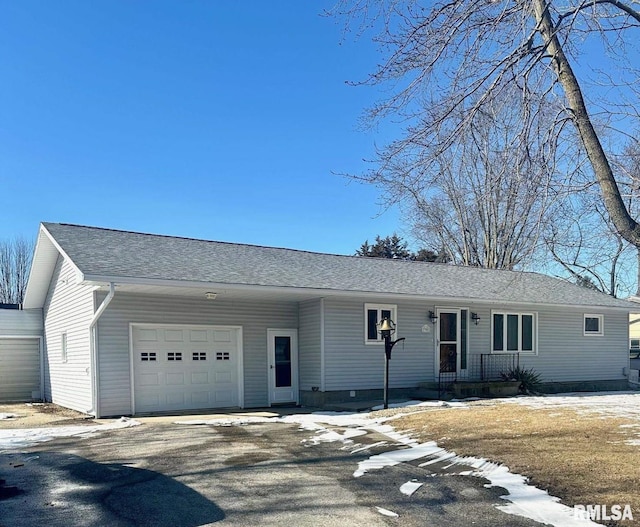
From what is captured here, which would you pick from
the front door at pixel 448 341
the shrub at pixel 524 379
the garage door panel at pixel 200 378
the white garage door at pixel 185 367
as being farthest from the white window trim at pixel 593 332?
the garage door panel at pixel 200 378

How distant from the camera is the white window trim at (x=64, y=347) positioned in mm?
14258

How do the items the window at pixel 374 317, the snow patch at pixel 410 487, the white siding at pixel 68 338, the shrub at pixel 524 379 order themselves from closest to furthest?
the snow patch at pixel 410 487
the white siding at pixel 68 338
the window at pixel 374 317
the shrub at pixel 524 379

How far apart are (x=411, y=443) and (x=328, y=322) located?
18.5 ft

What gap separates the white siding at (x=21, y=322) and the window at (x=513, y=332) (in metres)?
13.5

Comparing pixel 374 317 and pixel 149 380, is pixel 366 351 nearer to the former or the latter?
pixel 374 317

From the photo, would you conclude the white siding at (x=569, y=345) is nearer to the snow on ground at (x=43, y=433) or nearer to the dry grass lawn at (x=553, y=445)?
the dry grass lawn at (x=553, y=445)

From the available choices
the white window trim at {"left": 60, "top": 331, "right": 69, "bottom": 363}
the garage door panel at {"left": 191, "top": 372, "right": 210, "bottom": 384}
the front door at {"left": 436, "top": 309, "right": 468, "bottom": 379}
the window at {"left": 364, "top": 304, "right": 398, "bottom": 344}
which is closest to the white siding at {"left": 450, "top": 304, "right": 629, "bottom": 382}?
the front door at {"left": 436, "top": 309, "right": 468, "bottom": 379}

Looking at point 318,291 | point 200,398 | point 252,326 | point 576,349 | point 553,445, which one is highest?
point 318,291

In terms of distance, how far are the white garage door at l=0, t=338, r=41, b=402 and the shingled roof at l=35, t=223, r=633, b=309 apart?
4981 millimetres

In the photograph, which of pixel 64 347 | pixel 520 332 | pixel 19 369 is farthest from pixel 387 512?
pixel 19 369

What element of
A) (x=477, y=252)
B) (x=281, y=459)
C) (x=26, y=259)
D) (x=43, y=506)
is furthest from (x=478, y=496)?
(x=26, y=259)

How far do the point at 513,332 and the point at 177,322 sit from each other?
31.6 ft

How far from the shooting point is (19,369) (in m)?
16.5

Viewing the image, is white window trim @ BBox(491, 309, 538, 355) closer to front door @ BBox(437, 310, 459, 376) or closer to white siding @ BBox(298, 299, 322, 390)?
front door @ BBox(437, 310, 459, 376)
